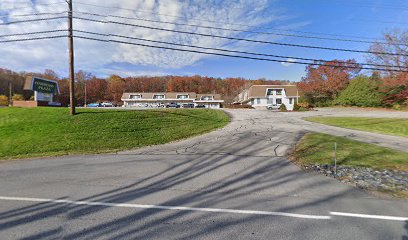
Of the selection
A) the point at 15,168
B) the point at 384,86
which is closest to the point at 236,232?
the point at 15,168

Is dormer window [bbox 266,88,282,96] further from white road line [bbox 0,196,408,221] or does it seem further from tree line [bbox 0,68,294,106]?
white road line [bbox 0,196,408,221]

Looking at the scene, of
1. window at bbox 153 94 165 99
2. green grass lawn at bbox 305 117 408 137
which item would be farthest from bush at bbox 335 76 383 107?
window at bbox 153 94 165 99

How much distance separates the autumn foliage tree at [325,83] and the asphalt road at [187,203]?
53276 millimetres

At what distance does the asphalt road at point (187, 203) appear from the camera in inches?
140

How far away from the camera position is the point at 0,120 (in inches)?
607

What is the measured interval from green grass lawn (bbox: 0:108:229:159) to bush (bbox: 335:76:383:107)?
1701 inches

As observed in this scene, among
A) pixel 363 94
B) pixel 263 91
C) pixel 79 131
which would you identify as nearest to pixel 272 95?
pixel 263 91

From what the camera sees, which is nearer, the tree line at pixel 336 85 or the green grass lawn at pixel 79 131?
Result: the green grass lawn at pixel 79 131

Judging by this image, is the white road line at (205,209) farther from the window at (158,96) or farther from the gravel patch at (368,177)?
the window at (158,96)

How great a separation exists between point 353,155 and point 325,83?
5119cm

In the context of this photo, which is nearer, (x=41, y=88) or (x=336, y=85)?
(x=41, y=88)

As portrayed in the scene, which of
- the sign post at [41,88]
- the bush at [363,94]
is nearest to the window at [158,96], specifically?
the sign post at [41,88]

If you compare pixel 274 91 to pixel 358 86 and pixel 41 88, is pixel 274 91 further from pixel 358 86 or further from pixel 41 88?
pixel 41 88

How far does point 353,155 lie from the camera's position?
8.88 m
